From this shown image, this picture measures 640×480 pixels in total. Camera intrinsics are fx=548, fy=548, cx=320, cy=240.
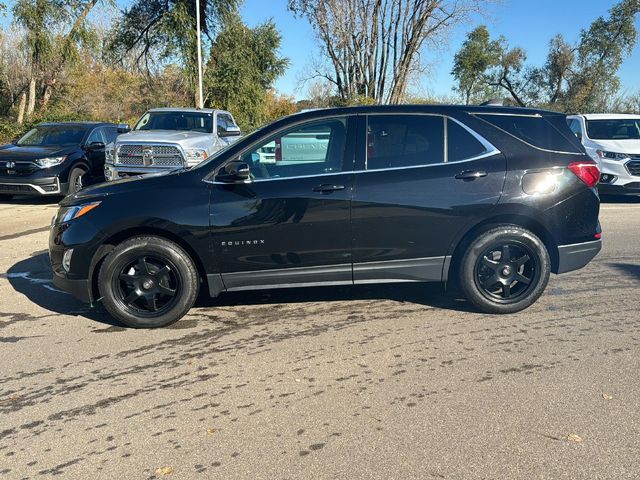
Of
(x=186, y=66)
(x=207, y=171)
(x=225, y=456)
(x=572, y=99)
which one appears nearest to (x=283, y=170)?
(x=207, y=171)

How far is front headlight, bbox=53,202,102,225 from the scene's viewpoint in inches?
183

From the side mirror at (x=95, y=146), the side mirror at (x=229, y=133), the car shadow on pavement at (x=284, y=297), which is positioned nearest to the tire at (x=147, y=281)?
the car shadow on pavement at (x=284, y=297)

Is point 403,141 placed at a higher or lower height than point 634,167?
lower

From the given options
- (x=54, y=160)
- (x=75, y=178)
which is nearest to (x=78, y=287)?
(x=54, y=160)

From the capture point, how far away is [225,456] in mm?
2889

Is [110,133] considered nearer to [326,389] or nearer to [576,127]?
[576,127]

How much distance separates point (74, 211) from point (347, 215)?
7.68 ft

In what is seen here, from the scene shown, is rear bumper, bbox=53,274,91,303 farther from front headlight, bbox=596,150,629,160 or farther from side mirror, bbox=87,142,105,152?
front headlight, bbox=596,150,629,160

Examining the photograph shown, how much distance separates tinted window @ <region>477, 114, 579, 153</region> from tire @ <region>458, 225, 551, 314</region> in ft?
2.68

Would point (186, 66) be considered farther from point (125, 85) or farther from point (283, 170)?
point (283, 170)

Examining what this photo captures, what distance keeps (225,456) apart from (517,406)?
5.82 feet

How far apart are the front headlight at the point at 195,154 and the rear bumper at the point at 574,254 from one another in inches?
→ 285

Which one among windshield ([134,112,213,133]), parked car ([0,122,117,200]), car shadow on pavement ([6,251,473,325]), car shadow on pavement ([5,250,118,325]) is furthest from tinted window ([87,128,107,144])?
car shadow on pavement ([6,251,473,325])

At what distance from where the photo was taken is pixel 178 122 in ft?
39.4
